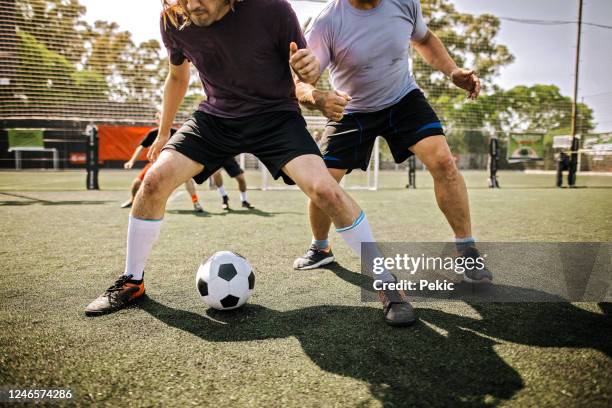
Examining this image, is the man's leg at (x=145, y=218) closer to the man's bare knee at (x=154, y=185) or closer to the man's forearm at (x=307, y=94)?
the man's bare knee at (x=154, y=185)

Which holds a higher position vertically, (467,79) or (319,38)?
(319,38)

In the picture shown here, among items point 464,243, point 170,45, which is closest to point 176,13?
point 170,45

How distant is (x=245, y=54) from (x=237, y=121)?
1.39 ft

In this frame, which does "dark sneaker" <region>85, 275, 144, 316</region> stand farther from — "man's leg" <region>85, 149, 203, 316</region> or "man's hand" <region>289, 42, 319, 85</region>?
"man's hand" <region>289, 42, 319, 85</region>

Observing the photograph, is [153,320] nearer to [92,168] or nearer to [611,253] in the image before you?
[611,253]

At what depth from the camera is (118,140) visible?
83.3 feet

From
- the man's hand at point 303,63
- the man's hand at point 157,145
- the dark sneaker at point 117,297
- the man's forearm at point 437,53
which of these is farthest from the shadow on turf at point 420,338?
the man's forearm at point 437,53

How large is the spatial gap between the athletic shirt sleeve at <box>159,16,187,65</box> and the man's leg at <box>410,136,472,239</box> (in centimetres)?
181

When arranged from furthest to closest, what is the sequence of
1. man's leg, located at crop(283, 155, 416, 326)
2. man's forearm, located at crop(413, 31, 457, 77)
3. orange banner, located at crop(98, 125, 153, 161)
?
orange banner, located at crop(98, 125, 153, 161) → man's forearm, located at crop(413, 31, 457, 77) → man's leg, located at crop(283, 155, 416, 326)

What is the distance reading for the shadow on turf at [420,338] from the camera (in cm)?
156

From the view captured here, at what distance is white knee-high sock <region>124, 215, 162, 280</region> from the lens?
8.46ft

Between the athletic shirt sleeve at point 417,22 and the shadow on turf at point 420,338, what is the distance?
220cm

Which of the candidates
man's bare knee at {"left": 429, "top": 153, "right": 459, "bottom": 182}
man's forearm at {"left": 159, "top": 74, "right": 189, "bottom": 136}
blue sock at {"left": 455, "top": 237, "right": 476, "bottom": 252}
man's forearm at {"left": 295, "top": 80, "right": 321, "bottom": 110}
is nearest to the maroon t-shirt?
man's forearm at {"left": 159, "top": 74, "right": 189, "bottom": 136}

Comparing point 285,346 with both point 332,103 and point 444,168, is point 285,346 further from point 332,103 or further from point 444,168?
point 444,168
